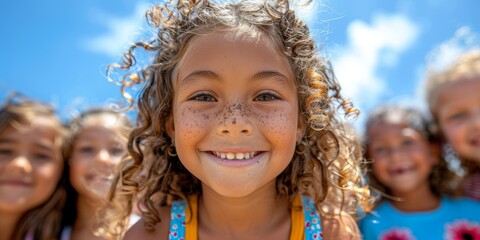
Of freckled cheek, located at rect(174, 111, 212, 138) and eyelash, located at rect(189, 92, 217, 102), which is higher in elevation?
eyelash, located at rect(189, 92, 217, 102)

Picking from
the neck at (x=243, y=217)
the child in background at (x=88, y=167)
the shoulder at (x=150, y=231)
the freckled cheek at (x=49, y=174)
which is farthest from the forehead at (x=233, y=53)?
the freckled cheek at (x=49, y=174)

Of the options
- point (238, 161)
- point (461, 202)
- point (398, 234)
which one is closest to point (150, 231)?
point (238, 161)

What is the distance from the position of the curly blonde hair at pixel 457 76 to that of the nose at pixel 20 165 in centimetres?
324

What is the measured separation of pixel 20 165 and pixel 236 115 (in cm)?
207

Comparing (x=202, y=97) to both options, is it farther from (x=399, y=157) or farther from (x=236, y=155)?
(x=399, y=157)

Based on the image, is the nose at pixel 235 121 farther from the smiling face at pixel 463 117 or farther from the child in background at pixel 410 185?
the smiling face at pixel 463 117

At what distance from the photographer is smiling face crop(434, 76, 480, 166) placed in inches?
148

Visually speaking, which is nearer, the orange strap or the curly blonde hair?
the orange strap

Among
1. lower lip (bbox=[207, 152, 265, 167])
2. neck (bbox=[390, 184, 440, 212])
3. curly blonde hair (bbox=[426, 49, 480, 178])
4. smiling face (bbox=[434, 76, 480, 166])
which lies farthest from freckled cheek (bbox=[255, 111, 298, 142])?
curly blonde hair (bbox=[426, 49, 480, 178])

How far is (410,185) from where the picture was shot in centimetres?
377

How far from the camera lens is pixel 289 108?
7.41 ft

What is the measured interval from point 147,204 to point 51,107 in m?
1.74

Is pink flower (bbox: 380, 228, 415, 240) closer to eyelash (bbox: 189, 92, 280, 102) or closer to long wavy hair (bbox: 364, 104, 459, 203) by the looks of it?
long wavy hair (bbox: 364, 104, 459, 203)


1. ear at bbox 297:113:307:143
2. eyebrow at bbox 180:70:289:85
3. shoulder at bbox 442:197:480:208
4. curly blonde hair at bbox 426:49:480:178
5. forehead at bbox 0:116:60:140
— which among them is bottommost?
shoulder at bbox 442:197:480:208
